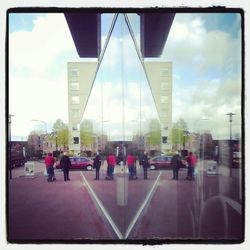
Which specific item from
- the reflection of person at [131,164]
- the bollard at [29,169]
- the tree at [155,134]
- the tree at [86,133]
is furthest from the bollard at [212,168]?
the bollard at [29,169]

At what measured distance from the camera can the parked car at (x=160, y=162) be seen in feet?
8.95

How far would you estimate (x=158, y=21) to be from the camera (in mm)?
2520

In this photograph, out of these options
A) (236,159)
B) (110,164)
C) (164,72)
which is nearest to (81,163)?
(110,164)

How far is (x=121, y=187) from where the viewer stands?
283 centimetres

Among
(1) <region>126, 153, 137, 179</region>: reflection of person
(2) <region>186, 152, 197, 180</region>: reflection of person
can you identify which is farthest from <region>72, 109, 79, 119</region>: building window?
(2) <region>186, 152, 197, 180</region>: reflection of person

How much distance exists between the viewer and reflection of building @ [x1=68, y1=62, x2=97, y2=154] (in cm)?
267

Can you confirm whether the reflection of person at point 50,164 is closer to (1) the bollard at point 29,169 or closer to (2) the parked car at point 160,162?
(1) the bollard at point 29,169

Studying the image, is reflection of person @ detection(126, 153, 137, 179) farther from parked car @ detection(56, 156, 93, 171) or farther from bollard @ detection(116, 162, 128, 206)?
parked car @ detection(56, 156, 93, 171)

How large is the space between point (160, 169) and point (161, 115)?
54 centimetres

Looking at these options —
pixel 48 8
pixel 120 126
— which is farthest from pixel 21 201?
pixel 48 8

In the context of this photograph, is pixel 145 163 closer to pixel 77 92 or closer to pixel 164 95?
pixel 164 95

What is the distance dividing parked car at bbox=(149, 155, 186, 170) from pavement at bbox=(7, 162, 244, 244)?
0.06 meters
